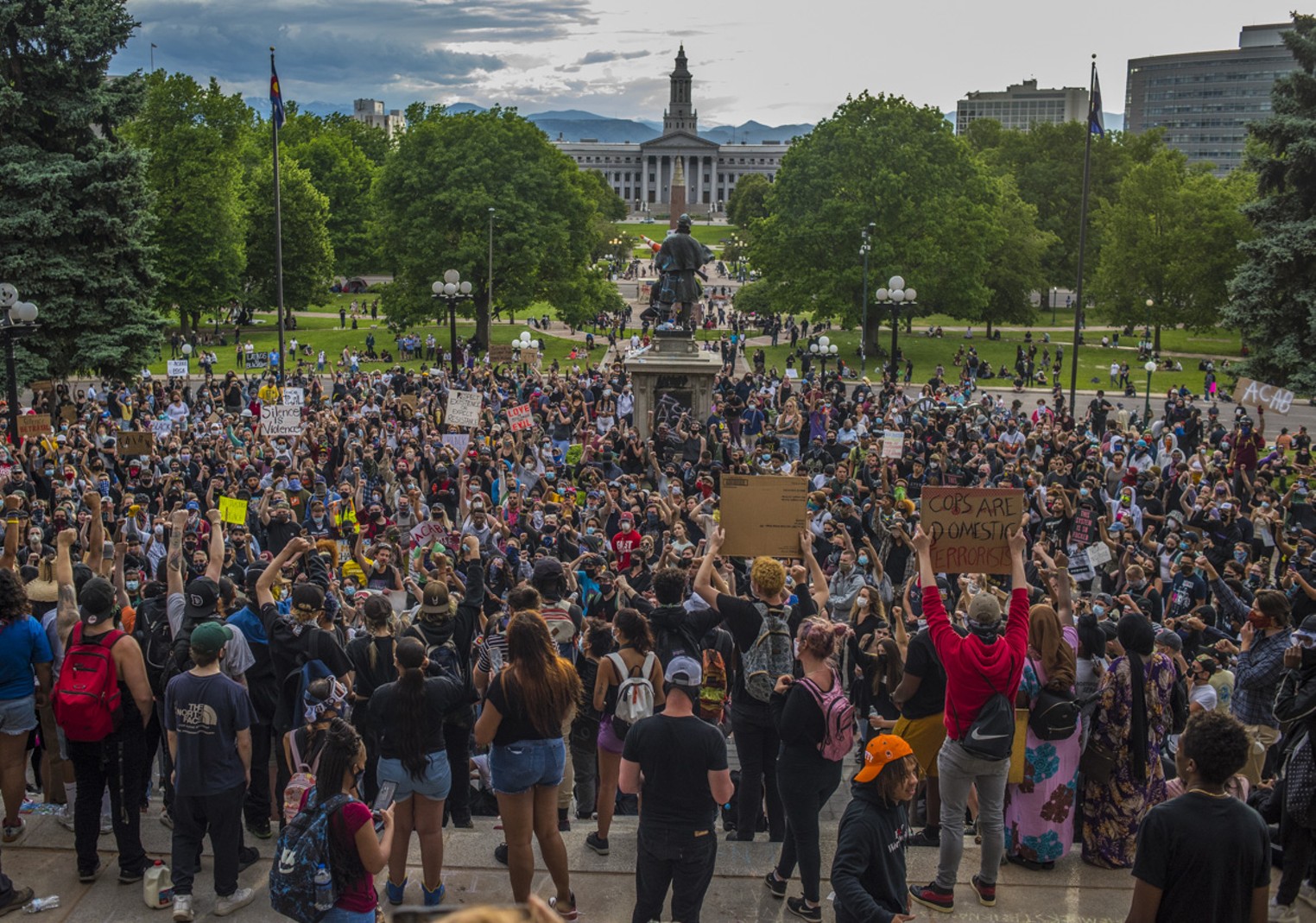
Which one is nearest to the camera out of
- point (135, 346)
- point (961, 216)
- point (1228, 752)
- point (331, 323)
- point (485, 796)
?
point (1228, 752)

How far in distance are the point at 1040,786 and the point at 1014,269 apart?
57.5 meters

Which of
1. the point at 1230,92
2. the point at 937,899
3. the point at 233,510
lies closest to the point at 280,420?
the point at 233,510

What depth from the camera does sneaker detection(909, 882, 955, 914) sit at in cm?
645

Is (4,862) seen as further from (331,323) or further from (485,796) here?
(331,323)

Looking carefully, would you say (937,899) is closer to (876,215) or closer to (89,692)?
(89,692)

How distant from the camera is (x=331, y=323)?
66312 mm

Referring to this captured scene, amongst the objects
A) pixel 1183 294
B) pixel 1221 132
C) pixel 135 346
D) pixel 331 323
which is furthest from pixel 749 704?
pixel 1221 132

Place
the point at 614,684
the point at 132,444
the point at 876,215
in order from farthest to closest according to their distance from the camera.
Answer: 1. the point at 876,215
2. the point at 132,444
3. the point at 614,684

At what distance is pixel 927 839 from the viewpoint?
7.43 meters

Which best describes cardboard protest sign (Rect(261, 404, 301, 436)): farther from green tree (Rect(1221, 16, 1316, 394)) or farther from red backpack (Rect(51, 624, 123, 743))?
green tree (Rect(1221, 16, 1316, 394))

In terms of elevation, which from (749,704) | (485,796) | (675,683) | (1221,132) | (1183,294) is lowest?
(485,796)

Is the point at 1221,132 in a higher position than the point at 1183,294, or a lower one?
higher

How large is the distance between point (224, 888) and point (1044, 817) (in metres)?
4.58

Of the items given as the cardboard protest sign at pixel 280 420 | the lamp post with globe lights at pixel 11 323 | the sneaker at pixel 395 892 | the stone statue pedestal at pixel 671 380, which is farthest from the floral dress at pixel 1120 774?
the stone statue pedestal at pixel 671 380
